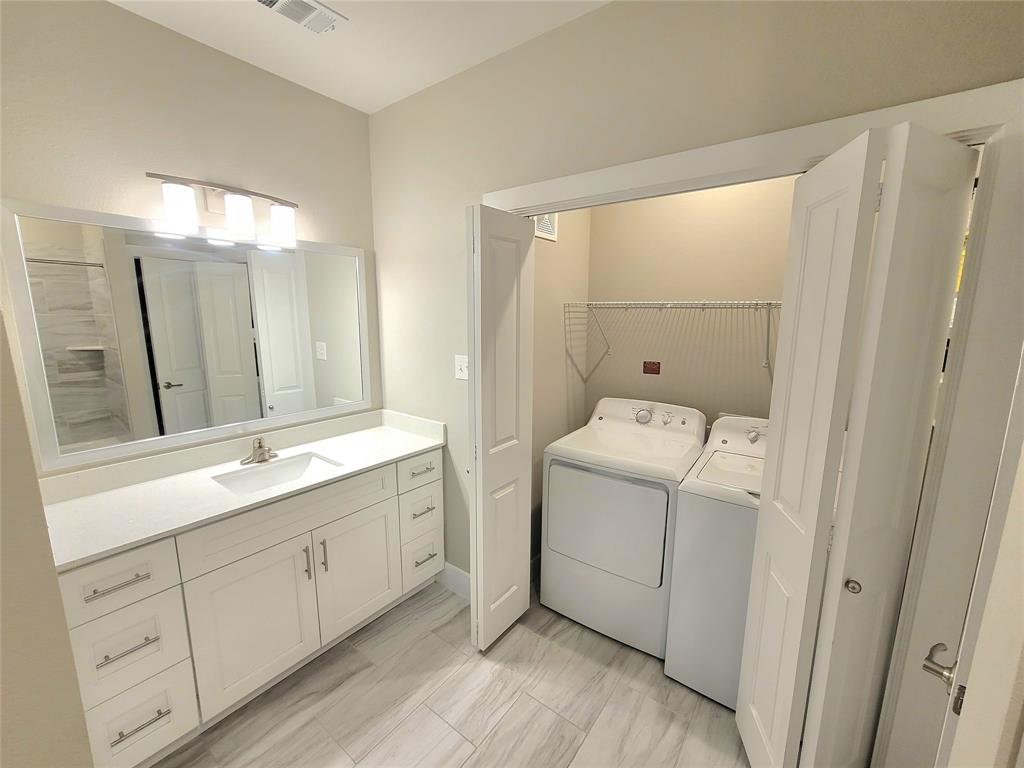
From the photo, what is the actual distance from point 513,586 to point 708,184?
6.42 feet

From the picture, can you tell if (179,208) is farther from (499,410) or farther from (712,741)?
(712,741)

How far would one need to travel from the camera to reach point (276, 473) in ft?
6.72

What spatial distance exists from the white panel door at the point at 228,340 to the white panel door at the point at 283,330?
0.05m

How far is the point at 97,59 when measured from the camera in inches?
58.9

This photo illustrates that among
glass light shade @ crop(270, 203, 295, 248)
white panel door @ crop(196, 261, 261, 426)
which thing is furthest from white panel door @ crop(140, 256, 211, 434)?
glass light shade @ crop(270, 203, 295, 248)

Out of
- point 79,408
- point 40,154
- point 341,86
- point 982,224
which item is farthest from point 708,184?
point 79,408

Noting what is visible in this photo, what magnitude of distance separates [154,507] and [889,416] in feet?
7.57

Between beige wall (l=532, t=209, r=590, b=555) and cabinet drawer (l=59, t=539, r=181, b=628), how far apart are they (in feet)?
5.58

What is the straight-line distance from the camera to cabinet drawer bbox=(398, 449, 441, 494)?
7.00 feet

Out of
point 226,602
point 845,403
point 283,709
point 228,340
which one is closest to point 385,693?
point 283,709

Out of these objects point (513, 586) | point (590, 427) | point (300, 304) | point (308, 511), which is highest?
point (300, 304)

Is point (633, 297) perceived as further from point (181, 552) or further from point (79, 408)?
point (79, 408)

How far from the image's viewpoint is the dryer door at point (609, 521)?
6.05 ft

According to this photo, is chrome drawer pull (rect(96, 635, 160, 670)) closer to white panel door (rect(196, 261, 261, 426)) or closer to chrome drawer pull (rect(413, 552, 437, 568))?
white panel door (rect(196, 261, 261, 426))
